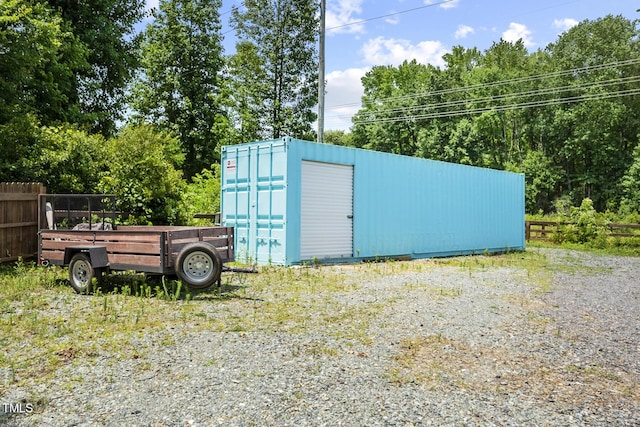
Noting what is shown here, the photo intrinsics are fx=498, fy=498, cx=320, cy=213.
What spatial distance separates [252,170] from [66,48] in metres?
9.38

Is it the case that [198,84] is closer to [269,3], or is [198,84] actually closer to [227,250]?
[269,3]

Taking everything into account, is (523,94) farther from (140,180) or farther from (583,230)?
(140,180)

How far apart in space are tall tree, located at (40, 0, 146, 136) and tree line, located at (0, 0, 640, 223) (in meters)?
0.08

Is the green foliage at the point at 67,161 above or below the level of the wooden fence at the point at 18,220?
above

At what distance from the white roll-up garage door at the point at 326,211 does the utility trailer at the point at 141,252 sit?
4.27 meters

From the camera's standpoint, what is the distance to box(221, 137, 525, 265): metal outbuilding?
1188cm

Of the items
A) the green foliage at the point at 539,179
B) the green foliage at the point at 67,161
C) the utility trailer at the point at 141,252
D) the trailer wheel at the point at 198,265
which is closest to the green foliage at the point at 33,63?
the green foliage at the point at 67,161

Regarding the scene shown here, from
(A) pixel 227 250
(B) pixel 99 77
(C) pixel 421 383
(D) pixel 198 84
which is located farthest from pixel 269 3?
(C) pixel 421 383

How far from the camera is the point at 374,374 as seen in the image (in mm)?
4320

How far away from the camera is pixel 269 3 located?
3162 centimetres

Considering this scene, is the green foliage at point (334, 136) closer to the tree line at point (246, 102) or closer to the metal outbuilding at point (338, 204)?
the tree line at point (246, 102)

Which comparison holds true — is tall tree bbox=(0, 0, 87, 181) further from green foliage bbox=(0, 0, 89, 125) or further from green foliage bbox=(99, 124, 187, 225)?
green foliage bbox=(99, 124, 187, 225)

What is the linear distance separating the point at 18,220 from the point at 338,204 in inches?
285

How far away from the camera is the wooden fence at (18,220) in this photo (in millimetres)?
9969
